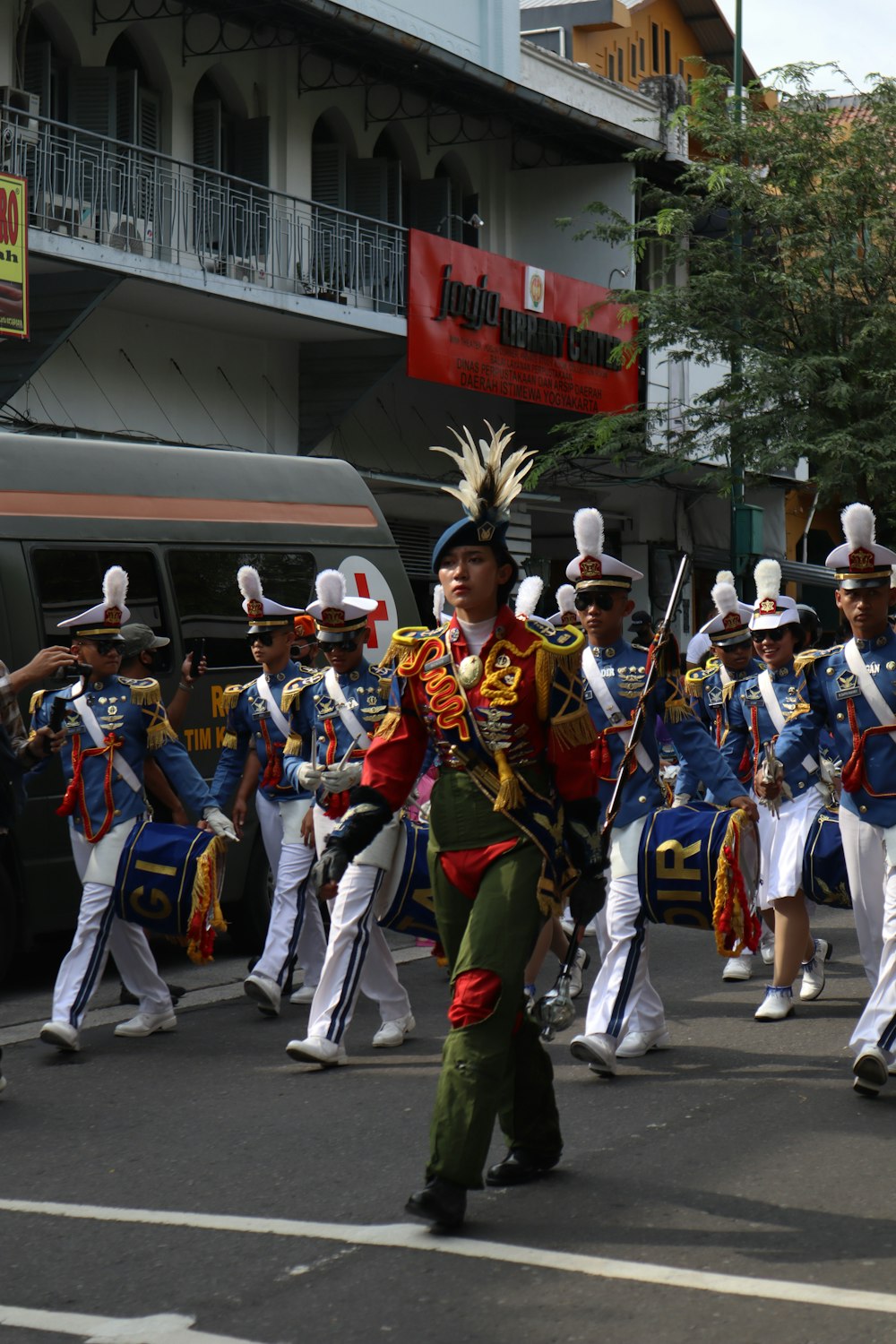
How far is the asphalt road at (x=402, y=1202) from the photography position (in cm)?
455

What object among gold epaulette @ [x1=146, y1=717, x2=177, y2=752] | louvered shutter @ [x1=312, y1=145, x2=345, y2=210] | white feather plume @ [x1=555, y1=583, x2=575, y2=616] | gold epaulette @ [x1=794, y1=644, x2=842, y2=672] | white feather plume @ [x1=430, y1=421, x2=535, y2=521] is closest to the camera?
white feather plume @ [x1=430, y1=421, x2=535, y2=521]

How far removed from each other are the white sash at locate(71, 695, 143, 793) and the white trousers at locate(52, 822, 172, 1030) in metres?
0.18

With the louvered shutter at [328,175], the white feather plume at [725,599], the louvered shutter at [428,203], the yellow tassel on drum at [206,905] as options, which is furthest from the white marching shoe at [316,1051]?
the louvered shutter at [428,203]

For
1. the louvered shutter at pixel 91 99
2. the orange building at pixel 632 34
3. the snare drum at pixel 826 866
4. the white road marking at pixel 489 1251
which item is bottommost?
the white road marking at pixel 489 1251

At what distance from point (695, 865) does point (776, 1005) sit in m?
1.49

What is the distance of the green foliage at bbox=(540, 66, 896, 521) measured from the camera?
2164 centimetres

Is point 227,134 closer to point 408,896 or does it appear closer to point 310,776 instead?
point 310,776

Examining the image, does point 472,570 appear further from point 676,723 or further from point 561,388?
point 561,388

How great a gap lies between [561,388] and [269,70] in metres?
5.92

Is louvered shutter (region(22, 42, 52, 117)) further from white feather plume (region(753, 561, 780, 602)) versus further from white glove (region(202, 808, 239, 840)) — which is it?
white glove (region(202, 808, 239, 840))

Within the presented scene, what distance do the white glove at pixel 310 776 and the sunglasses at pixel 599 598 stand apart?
161 centimetres

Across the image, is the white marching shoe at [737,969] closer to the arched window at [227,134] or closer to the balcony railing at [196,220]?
the balcony railing at [196,220]

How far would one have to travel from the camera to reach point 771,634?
9.11 metres

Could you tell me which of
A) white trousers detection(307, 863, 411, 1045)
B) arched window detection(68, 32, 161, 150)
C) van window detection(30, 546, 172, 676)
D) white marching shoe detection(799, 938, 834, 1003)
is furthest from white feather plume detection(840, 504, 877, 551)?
arched window detection(68, 32, 161, 150)
